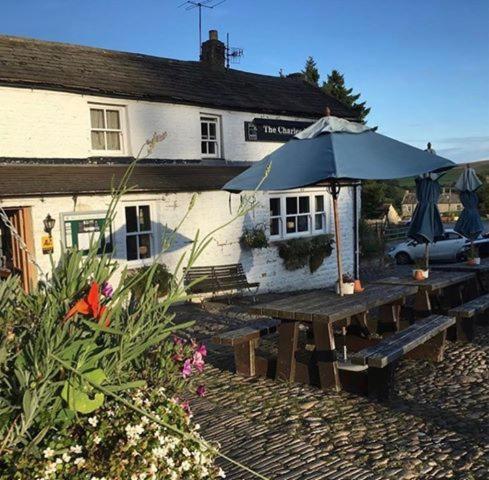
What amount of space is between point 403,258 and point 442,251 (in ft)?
5.13

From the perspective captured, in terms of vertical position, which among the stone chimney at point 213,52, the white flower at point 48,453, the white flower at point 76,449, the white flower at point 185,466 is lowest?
the white flower at point 185,466

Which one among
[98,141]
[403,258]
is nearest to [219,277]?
[98,141]

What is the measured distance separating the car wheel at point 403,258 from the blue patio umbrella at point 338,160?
15968 millimetres

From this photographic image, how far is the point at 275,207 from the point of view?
14.4 meters

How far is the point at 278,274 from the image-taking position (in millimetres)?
14250

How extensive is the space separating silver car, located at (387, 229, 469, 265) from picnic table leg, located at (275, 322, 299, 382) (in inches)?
630

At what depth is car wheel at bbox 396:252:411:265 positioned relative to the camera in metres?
21.8

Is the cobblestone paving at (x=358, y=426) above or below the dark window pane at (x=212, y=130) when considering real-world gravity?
below

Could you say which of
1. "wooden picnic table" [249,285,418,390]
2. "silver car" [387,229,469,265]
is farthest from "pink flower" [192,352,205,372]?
"silver car" [387,229,469,265]

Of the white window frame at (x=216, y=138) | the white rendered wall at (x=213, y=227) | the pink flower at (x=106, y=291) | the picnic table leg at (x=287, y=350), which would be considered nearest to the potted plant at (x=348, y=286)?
the picnic table leg at (x=287, y=350)

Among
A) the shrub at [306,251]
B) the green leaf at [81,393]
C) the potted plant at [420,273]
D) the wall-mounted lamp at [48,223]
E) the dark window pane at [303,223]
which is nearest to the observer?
the green leaf at [81,393]

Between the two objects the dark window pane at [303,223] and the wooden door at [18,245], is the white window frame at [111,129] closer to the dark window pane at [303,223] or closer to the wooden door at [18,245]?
the wooden door at [18,245]

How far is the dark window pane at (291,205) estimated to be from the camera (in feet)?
47.9

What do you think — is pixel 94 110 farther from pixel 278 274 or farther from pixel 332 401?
pixel 332 401
